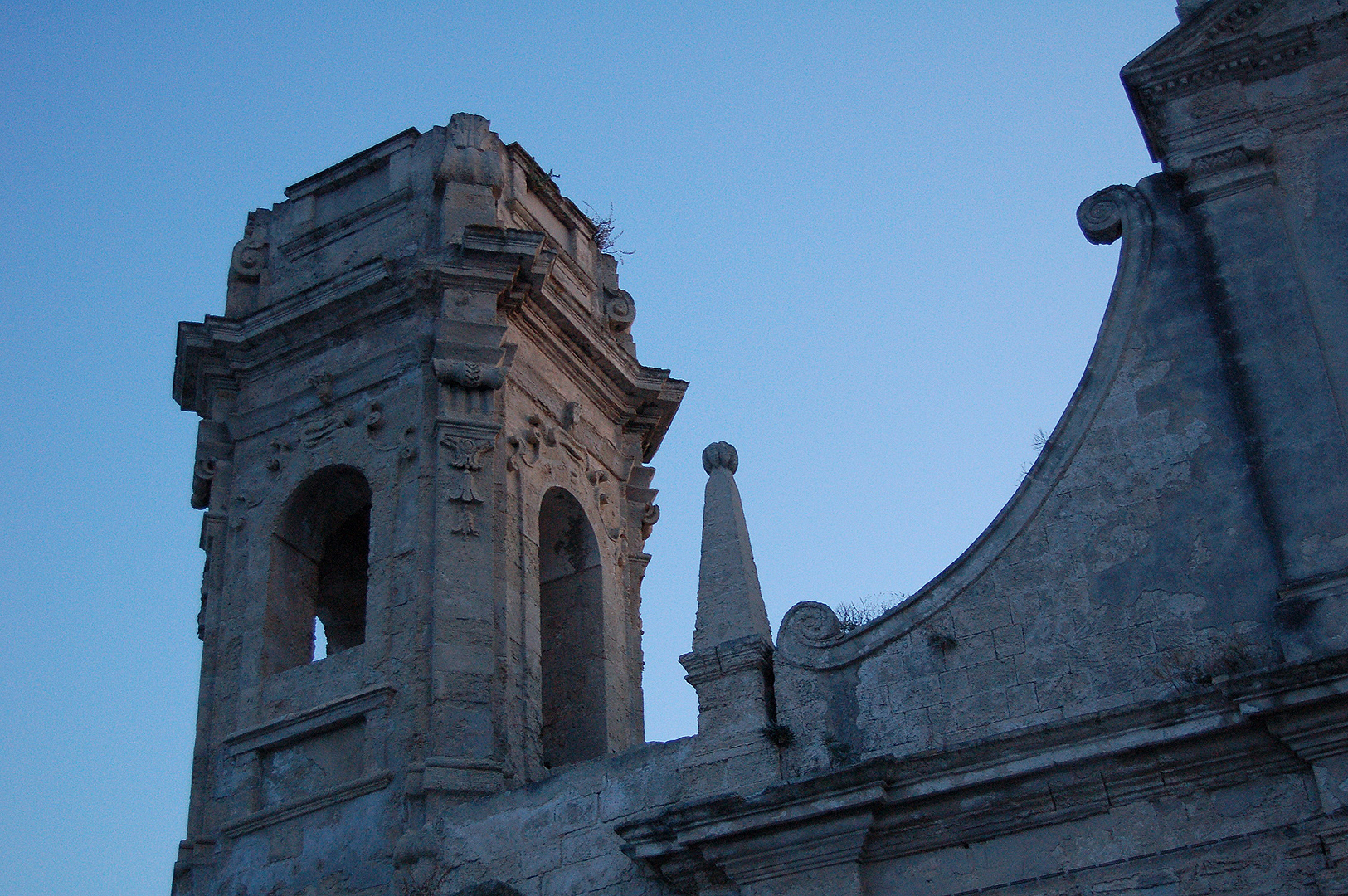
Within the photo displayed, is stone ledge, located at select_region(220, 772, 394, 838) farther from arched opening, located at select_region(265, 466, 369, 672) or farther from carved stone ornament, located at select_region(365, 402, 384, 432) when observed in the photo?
carved stone ornament, located at select_region(365, 402, 384, 432)

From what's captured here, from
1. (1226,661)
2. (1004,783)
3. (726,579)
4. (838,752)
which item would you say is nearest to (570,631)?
(726,579)

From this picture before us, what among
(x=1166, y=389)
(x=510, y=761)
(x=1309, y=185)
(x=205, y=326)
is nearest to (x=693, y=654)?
(x=510, y=761)

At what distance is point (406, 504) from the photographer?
11234mm

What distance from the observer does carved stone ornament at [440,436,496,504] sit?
11.1m

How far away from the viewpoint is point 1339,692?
7.47 m

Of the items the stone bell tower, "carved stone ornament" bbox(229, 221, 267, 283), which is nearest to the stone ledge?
the stone bell tower

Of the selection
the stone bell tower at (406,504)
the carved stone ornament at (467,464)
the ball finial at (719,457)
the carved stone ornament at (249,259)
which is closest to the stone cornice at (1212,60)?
the ball finial at (719,457)

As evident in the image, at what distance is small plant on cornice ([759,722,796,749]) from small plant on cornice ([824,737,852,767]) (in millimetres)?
194

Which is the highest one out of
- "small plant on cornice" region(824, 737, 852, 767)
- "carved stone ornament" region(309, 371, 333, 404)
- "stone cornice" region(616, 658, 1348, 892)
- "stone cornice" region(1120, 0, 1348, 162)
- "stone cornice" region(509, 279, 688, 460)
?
"stone cornice" region(509, 279, 688, 460)

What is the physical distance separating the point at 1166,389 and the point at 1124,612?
1.23m

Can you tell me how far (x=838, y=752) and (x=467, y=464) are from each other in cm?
359

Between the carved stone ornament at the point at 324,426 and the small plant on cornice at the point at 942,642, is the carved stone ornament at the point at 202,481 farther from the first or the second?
the small plant on cornice at the point at 942,642

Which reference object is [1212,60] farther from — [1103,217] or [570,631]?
[570,631]

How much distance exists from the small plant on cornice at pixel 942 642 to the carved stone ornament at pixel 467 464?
3492 millimetres
